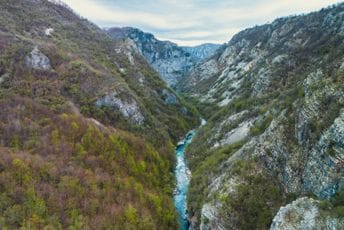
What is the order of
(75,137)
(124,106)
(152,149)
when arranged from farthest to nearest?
1. (124,106)
2. (152,149)
3. (75,137)

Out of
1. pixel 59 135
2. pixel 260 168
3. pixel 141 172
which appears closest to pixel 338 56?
pixel 260 168

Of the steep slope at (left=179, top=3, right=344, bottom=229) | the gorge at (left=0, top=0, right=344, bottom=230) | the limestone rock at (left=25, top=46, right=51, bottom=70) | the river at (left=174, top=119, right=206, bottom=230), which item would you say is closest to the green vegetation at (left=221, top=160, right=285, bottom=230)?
the steep slope at (left=179, top=3, right=344, bottom=229)

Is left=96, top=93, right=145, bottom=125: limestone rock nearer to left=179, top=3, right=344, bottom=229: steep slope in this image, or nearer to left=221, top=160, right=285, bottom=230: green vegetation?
left=179, top=3, right=344, bottom=229: steep slope

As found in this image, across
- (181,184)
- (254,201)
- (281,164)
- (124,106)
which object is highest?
A: (281,164)

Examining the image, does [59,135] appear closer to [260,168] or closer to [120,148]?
[120,148]

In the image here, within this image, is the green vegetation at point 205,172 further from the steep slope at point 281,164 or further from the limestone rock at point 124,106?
the limestone rock at point 124,106

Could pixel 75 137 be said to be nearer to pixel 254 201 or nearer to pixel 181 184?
pixel 181 184

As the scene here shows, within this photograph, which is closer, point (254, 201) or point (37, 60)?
point (254, 201)

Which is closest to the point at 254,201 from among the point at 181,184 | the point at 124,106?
the point at 181,184

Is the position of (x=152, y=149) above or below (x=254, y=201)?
below

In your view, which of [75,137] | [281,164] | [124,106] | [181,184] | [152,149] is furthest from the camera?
[124,106]
